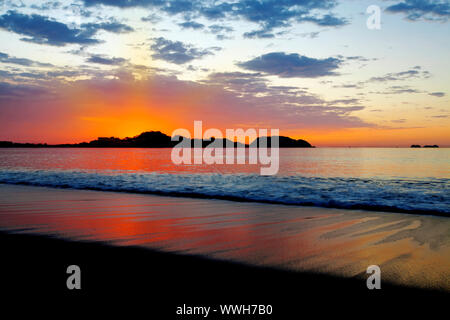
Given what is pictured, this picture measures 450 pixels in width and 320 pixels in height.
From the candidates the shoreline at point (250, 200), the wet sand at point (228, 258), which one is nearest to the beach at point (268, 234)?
the wet sand at point (228, 258)

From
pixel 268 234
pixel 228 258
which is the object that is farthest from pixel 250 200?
pixel 228 258

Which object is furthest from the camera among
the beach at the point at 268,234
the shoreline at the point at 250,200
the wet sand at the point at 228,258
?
the shoreline at the point at 250,200

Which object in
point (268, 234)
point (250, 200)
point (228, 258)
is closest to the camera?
point (228, 258)

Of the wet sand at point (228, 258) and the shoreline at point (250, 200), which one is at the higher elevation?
the wet sand at point (228, 258)

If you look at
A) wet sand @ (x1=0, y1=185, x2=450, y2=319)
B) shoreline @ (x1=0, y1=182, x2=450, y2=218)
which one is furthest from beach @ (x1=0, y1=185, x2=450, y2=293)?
shoreline @ (x1=0, y1=182, x2=450, y2=218)

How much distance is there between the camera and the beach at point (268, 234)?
480 centimetres

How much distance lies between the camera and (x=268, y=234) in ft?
22.7

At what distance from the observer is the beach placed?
4.80 meters

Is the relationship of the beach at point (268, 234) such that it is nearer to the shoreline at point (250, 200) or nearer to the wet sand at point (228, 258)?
the wet sand at point (228, 258)

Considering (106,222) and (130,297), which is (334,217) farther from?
(130,297)

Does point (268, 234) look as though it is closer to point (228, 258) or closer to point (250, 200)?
point (228, 258)

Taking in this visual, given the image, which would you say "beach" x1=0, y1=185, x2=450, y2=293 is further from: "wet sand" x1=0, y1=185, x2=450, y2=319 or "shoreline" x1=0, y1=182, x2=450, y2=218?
"shoreline" x1=0, y1=182, x2=450, y2=218
